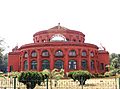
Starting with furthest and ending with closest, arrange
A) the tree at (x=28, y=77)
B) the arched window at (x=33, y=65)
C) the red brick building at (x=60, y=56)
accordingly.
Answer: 1. the arched window at (x=33, y=65)
2. the red brick building at (x=60, y=56)
3. the tree at (x=28, y=77)

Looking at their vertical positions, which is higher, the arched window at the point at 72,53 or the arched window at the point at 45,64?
the arched window at the point at 72,53

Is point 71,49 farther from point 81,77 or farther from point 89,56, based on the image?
point 81,77

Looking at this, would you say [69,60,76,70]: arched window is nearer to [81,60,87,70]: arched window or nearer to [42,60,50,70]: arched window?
[81,60,87,70]: arched window

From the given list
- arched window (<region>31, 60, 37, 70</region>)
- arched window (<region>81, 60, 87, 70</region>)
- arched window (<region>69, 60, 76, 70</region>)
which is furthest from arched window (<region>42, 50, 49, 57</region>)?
arched window (<region>81, 60, 87, 70</region>)

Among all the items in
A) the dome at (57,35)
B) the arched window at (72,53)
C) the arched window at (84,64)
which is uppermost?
the dome at (57,35)

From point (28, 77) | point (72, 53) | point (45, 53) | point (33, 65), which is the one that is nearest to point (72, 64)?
point (72, 53)

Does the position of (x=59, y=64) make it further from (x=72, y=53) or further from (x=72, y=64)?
(x=72, y=53)

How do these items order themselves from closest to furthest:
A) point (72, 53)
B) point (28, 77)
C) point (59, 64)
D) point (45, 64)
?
point (28, 77), point (59, 64), point (45, 64), point (72, 53)

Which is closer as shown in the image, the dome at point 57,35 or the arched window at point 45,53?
the arched window at point 45,53

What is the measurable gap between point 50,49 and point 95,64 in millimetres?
9914

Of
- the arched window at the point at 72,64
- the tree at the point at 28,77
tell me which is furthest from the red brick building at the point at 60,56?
the tree at the point at 28,77

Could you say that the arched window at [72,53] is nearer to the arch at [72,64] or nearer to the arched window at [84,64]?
the arch at [72,64]

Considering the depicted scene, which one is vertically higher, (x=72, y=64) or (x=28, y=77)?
(x=72, y=64)

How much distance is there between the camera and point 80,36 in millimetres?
54719
